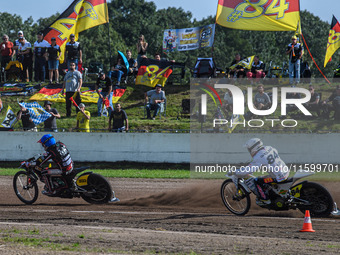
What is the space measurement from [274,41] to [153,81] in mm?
55696

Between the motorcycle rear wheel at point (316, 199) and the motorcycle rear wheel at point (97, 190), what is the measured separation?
13.5 ft

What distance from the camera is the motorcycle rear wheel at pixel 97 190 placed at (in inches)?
462

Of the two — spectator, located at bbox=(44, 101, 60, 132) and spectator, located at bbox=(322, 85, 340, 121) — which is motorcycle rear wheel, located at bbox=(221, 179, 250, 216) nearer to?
spectator, located at bbox=(322, 85, 340, 121)

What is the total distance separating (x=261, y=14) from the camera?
72.1 ft

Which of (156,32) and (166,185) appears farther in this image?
(156,32)

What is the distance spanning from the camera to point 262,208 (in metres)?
11.3

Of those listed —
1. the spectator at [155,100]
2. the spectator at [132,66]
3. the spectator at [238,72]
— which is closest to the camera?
the spectator at [155,100]

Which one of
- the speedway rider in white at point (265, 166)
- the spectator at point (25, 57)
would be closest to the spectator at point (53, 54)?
the spectator at point (25, 57)

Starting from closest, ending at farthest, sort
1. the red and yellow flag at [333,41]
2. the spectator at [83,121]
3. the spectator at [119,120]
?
Answer: the spectator at [119,120]
the spectator at [83,121]
the red and yellow flag at [333,41]

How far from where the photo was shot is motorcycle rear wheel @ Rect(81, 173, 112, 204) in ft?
38.5

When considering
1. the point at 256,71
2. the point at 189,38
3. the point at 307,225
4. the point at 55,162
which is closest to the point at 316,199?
the point at 307,225

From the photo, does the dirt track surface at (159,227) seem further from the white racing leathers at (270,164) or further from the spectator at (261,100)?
the spectator at (261,100)

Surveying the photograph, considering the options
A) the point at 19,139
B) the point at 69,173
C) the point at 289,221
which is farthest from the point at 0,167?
the point at 289,221

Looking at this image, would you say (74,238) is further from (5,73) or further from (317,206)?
(5,73)
